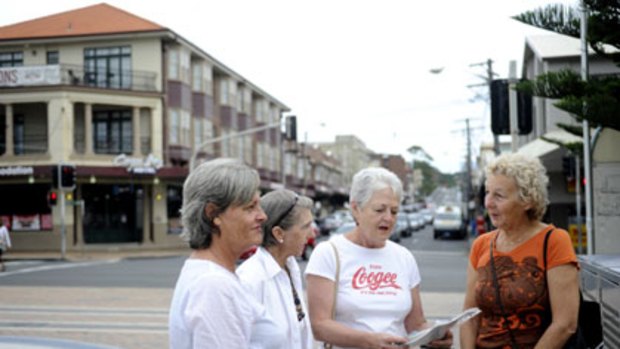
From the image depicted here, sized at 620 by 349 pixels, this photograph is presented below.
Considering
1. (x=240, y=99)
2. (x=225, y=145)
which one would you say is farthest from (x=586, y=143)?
(x=240, y=99)

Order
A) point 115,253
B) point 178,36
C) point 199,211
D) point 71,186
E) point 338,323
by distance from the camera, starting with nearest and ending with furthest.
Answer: point 199,211 → point 338,323 → point 71,186 → point 115,253 → point 178,36

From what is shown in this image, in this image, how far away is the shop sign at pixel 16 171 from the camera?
35500mm

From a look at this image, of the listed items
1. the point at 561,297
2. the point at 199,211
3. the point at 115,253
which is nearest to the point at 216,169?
the point at 199,211

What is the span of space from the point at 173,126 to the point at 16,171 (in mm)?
8863

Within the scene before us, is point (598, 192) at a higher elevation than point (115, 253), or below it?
higher

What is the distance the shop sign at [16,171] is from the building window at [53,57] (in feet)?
22.6

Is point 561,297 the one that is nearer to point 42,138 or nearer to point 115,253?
point 115,253

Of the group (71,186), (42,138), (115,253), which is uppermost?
(42,138)

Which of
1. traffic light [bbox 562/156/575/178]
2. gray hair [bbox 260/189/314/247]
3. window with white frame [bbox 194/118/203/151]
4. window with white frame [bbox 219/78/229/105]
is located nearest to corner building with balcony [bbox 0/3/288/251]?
window with white frame [bbox 194/118/203/151]

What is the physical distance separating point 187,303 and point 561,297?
77.6 inches

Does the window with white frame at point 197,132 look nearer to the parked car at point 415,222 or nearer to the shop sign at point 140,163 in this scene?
the shop sign at point 140,163

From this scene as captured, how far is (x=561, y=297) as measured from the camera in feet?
11.7

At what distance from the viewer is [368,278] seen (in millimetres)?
4031

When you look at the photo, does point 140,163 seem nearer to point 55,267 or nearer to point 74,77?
point 74,77
